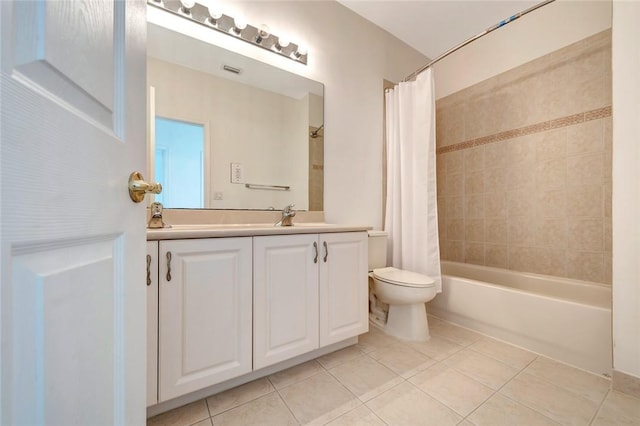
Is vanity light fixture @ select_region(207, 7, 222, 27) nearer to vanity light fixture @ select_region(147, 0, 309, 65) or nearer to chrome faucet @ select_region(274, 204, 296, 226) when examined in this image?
vanity light fixture @ select_region(147, 0, 309, 65)

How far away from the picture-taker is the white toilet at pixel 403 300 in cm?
172

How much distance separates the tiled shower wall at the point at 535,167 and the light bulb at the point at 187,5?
8.08 ft

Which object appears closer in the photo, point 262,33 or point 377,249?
point 262,33

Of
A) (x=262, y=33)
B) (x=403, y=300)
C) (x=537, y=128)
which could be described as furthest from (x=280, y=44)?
(x=537, y=128)

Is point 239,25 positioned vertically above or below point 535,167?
above

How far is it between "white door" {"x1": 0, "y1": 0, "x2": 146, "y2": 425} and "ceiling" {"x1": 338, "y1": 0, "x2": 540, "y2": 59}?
7.37ft

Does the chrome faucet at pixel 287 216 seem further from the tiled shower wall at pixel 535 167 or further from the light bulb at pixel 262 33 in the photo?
the tiled shower wall at pixel 535 167

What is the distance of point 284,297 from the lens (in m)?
1.33

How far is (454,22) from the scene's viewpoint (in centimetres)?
228

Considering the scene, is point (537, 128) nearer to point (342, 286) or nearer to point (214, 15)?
point (342, 286)

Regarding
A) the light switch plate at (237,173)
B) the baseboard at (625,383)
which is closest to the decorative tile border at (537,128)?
the baseboard at (625,383)

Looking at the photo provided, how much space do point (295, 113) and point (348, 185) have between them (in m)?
0.73

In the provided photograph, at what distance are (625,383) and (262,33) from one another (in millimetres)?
2835

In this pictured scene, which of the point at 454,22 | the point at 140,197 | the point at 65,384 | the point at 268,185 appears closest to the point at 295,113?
the point at 268,185
